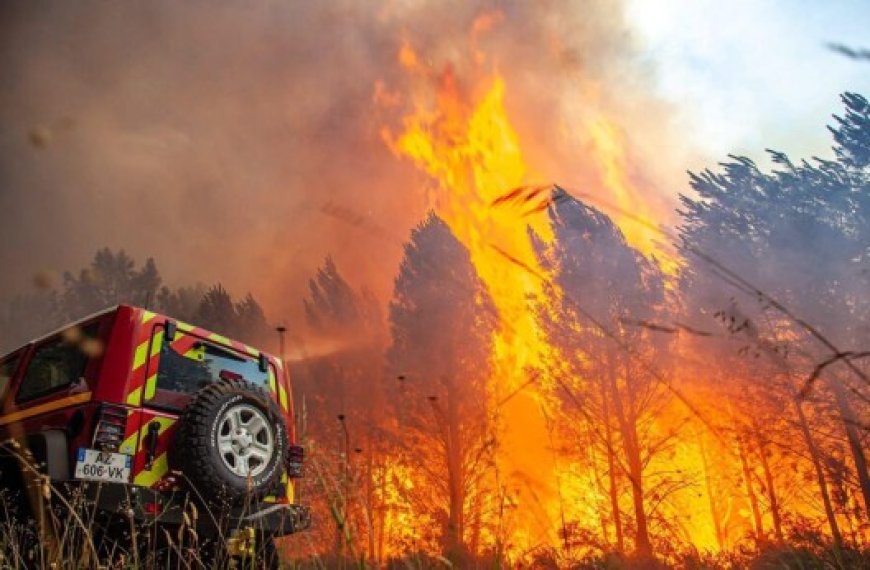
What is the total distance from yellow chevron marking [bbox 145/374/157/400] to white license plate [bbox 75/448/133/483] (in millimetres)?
487

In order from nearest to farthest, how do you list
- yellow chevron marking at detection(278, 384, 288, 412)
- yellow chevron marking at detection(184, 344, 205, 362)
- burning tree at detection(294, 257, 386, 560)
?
yellow chevron marking at detection(184, 344, 205, 362), yellow chevron marking at detection(278, 384, 288, 412), burning tree at detection(294, 257, 386, 560)

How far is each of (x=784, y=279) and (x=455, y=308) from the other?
35.7ft

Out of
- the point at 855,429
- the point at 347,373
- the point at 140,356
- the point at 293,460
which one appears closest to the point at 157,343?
the point at 140,356

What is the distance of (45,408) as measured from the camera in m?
4.39

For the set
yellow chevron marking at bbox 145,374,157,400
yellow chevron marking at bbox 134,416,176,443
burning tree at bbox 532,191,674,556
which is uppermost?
burning tree at bbox 532,191,674,556

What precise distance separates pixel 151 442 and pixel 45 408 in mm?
883

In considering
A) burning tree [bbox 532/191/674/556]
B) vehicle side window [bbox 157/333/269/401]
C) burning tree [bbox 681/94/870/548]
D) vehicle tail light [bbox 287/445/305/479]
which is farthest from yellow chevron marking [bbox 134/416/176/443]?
burning tree [bbox 532/191/674/556]

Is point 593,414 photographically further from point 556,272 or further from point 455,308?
point 455,308

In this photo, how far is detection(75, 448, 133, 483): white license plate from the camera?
12.5ft

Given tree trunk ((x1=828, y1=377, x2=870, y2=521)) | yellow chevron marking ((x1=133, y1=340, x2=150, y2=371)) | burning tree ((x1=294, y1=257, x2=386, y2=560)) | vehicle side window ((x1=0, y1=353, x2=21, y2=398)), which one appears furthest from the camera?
burning tree ((x1=294, y1=257, x2=386, y2=560))

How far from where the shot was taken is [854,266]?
530 inches

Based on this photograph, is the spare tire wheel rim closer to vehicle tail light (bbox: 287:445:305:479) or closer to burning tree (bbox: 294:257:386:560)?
vehicle tail light (bbox: 287:445:305:479)

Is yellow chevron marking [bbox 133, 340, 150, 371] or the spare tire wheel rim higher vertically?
yellow chevron marking [bbox 133, 340, 150, 371]

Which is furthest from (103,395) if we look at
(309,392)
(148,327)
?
(309,392)
